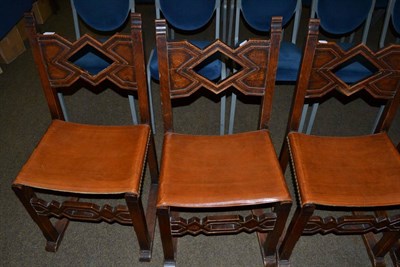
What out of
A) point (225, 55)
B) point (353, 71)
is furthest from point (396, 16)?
point (225, 55)

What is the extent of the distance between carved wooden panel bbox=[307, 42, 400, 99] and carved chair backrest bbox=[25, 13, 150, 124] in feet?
2.06

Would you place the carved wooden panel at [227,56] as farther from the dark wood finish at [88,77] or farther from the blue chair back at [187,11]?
the blue chair back at [187,11]

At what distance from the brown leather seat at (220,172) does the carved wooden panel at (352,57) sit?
29 centimetres

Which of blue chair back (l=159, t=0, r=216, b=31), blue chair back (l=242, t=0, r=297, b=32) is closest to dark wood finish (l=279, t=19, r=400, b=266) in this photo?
blue chair back (l=242, t=0, r=297, b=32)

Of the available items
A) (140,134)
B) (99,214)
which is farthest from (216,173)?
(99,214)

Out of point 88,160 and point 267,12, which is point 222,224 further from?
point 267,12

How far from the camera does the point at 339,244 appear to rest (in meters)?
1.52

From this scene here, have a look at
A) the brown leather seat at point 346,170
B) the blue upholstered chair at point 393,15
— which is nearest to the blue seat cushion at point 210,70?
the brown leather seat at point 346,170

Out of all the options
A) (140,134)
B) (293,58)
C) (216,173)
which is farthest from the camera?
(293,58)

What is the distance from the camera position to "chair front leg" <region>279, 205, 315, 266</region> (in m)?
1.14

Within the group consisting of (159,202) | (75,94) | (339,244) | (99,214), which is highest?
(159,202)

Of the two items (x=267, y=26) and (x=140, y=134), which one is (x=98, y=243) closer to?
(x=140, y=134)

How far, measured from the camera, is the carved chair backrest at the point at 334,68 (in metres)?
1.15

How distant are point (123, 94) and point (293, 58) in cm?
118
